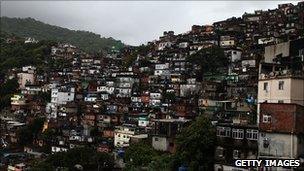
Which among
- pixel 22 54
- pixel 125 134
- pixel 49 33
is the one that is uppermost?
pixel 49 33

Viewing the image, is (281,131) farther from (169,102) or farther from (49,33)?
(49,33)

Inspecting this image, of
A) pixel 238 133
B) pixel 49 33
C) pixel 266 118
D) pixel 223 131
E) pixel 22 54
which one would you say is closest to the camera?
pixel 266 118

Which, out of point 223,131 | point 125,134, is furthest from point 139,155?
point 125,134

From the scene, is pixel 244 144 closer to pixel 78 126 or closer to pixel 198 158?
pixel 198 158

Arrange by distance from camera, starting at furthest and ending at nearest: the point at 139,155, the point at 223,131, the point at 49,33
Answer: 1. the point at 49,33
2. the point at 139,155
3. the point at 223,131

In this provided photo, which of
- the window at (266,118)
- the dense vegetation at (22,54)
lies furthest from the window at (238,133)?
the dense vegetation at (22,54)

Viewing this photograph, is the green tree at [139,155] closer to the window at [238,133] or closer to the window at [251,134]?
the window at [238,133]
